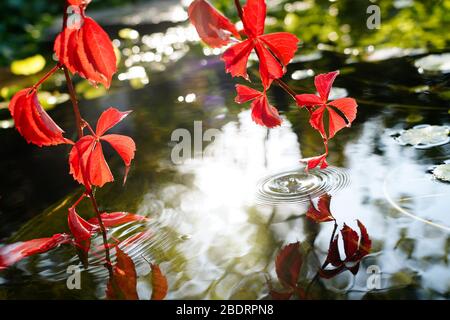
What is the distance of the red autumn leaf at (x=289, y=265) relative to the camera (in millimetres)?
821

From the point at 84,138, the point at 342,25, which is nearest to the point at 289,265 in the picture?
Result: the point at 84,138

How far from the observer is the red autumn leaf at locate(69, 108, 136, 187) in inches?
31.6

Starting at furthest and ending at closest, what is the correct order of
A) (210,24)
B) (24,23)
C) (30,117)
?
1. (24,23)
2. (30,117)
3. (210,24)

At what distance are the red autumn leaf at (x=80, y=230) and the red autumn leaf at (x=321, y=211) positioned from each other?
353mm

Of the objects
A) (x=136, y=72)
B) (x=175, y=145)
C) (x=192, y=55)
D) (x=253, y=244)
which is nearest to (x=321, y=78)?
(x=253, y=244)

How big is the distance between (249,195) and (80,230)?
0.32m

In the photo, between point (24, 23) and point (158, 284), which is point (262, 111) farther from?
point (24, 23)

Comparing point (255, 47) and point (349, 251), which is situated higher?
point (255, 47)

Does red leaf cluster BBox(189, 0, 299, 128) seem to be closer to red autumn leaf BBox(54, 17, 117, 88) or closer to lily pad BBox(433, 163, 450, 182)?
red autumn leaf BBox(54, 17, 117, 88)

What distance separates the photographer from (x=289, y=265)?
86cm

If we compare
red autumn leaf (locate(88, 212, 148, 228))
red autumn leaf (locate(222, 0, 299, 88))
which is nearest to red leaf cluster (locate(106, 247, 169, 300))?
red autumn leaf (locate(88, 212, 148, 228))

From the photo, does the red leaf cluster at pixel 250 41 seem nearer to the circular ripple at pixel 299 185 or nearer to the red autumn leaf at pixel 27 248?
the circular ripple at pixel 299 185

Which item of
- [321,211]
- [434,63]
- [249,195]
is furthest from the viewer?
[434,63]
